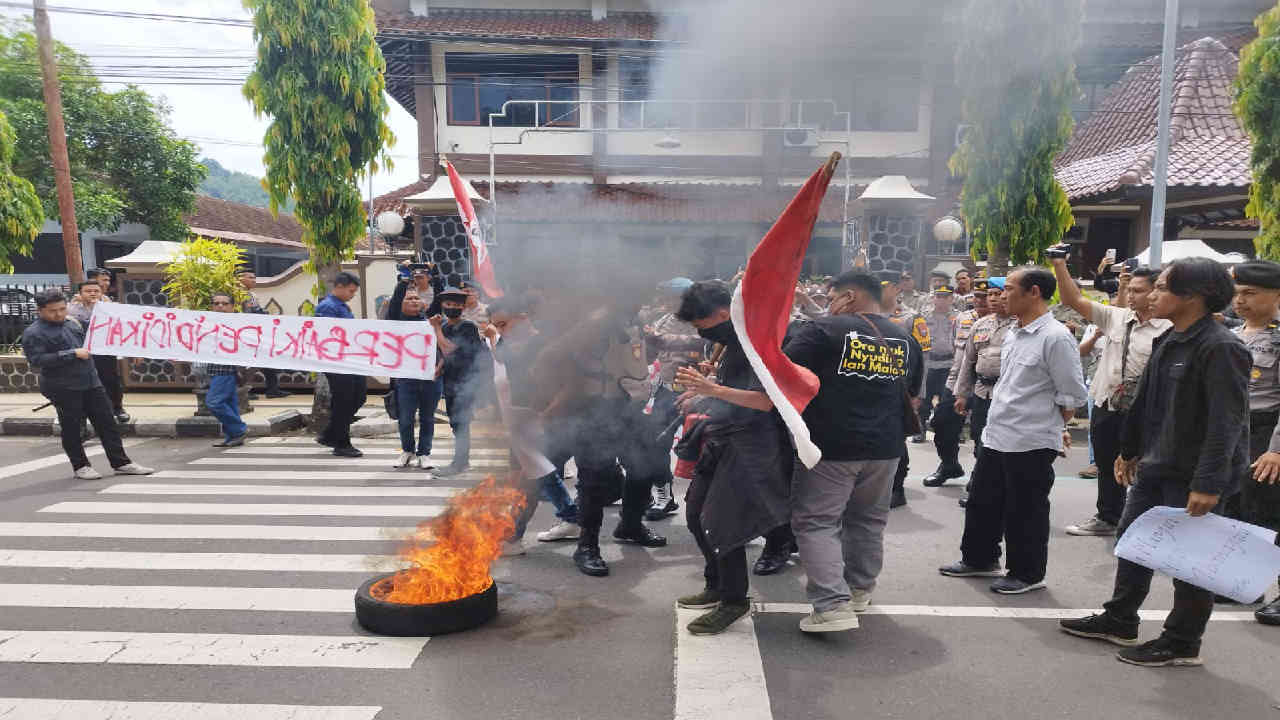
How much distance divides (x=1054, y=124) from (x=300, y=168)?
8.88 meters

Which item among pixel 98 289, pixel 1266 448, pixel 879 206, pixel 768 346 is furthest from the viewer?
pixel 879 206

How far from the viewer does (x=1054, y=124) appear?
9.07 m

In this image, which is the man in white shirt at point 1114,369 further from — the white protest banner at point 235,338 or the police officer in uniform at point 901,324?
the white protest banner at point 235,338

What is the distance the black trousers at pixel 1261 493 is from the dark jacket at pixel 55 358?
332 inches

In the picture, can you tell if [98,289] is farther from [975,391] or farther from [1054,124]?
[1054,124]

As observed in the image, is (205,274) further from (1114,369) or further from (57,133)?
(1114,369)

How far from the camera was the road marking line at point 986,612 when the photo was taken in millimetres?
3977

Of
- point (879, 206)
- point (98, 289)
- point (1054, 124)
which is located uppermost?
point (1054, 124)

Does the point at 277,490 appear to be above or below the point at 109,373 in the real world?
below

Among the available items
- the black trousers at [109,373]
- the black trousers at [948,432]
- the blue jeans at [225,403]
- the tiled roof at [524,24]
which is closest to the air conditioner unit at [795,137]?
the tiled roof at [524,24]

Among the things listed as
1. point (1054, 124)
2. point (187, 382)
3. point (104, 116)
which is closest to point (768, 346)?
point (1054, 124)

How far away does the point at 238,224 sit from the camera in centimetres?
3272

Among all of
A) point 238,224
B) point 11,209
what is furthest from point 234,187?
point 11,209

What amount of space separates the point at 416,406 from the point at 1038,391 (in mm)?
5507
